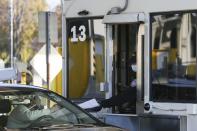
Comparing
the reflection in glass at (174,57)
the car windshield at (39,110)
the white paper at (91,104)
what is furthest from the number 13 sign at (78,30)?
the car windshield at (39,110)

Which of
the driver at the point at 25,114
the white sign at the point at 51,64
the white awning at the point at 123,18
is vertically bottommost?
the driver at the point at 25,114

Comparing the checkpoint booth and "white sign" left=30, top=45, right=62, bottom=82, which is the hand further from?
"white sign" left=30, top=45, right=62, bottom=82

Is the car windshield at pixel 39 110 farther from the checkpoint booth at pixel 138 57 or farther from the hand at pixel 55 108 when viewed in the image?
the checkpoint booth at pixel 138 57

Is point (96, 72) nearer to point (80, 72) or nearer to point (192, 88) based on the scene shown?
point (80, 72)

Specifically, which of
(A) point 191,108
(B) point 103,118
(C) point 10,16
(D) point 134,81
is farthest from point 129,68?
(C) point 10,16

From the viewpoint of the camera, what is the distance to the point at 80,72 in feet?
29.7

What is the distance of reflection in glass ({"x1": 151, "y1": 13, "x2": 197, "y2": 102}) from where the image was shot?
7863mm

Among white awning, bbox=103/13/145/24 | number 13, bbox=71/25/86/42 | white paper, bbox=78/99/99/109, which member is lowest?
white paper, bbox=78/99/99/109

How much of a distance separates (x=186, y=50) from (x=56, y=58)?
16.9 ft

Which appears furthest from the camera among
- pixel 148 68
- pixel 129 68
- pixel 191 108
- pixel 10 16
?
pixel 10 16

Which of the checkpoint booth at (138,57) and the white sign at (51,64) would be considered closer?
the checkpoint booth at (138,57)

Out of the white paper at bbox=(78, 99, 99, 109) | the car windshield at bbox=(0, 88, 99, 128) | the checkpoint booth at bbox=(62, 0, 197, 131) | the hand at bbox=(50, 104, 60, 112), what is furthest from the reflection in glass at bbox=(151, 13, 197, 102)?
the hand at bbox=(50, 104, 60, 112)

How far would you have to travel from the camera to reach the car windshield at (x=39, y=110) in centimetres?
605

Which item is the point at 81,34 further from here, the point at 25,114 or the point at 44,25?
the point at 25,114
